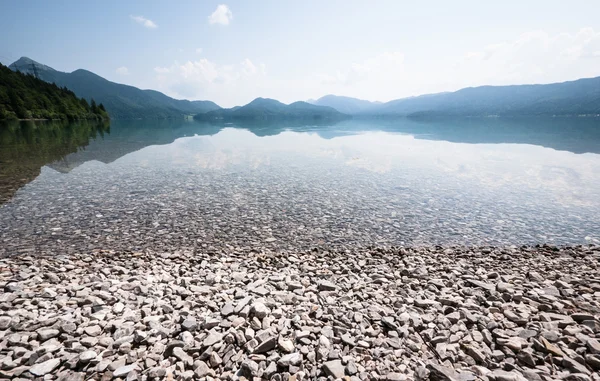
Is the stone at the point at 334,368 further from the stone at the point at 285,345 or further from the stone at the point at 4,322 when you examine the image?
the stone at the point at 4,322

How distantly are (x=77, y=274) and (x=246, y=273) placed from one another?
6102mm

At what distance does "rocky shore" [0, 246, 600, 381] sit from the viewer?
5633 mm

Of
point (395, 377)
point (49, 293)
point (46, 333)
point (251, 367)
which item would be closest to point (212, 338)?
point (251, 367)

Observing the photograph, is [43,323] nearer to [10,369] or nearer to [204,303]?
[10,369]

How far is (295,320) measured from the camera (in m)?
7.13

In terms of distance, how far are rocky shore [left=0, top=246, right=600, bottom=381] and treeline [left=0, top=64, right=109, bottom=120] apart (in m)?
158

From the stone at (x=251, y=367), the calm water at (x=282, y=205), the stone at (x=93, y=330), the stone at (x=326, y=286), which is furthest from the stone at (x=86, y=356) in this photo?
the calm water at (x=282, y=205)

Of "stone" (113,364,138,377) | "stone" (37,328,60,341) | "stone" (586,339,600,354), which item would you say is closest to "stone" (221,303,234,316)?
"stone" (113,364,138,377)

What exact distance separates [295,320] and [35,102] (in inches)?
7528

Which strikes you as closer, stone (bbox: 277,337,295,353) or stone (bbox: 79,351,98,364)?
stone (bbox: 79,351,98,364)

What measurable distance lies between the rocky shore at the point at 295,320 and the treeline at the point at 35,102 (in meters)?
158

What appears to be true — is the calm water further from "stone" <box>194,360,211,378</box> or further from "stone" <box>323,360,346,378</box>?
"stone" <box>323,360,346,378</box>

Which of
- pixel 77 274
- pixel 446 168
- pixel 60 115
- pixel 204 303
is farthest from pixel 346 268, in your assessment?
pixel 60 115

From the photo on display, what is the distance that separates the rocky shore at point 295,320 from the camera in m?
5.63
